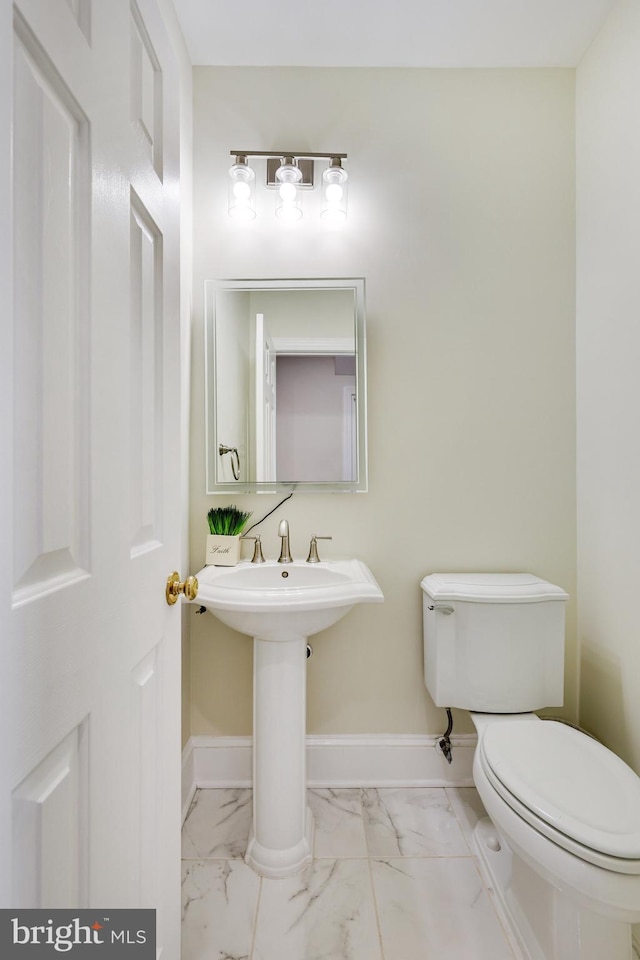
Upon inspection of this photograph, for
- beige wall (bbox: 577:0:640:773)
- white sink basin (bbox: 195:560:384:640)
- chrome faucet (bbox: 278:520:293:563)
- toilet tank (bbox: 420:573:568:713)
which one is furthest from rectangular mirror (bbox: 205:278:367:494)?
beige wall (bbox: 577:0:640:773)

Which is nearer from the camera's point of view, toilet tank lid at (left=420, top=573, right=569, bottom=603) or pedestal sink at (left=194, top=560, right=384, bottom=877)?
pedestal sink at (left=194, top=560, right=384, bottom=877)

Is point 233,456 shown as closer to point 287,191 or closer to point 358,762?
point 287,191

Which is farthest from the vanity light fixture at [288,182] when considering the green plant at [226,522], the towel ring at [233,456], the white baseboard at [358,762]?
the white baseboard at [358,762]

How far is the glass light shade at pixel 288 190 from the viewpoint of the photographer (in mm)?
1662

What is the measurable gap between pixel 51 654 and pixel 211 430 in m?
1.31

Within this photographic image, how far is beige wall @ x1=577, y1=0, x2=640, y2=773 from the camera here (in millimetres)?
1444

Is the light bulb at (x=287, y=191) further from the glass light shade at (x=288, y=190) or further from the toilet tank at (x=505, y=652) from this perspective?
the toilet tank at (x=505, y=652)

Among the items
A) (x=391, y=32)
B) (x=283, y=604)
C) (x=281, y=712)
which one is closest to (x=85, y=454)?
(x=283, y=604)

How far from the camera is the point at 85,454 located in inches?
22.7

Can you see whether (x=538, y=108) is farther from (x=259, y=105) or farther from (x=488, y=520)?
(x=488, y=520)

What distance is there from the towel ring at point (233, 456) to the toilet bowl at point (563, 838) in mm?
1131

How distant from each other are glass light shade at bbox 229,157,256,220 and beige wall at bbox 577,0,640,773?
46.6 inches

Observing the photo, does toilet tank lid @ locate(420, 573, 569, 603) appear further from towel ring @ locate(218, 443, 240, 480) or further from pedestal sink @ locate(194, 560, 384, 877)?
towel ring @ locate(218, 443, 240, 480)

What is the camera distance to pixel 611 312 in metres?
1.56
